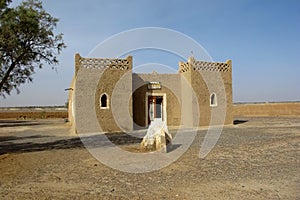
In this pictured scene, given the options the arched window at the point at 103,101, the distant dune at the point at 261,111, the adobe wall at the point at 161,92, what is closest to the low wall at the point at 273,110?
the distant dune at the point at 261,111

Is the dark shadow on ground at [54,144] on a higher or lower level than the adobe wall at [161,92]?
lower

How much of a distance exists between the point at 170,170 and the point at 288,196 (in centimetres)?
290

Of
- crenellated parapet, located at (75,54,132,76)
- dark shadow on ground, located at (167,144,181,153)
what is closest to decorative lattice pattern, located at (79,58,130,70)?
crenellated parapet, located at (75,54,132,76)

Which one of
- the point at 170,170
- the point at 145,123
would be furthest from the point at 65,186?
the point at 145,123

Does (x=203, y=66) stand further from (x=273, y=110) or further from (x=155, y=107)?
(x=273, y=110)

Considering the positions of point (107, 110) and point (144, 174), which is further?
point (107, 110)

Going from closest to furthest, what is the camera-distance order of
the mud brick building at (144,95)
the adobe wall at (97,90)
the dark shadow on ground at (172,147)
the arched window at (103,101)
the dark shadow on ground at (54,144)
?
the dark shadow on ground at (172,147) → the dark shadow on ground at (54,144) → the adobe wall at (97,90) → the mud brick building at (144,95) → the arched window at (103,101)

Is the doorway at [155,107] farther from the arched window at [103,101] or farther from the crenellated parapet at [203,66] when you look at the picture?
the arched window at [103,101]

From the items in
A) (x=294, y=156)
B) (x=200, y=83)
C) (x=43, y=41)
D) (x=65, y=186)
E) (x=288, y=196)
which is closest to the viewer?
(x=288, y=196)

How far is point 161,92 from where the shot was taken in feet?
67.2

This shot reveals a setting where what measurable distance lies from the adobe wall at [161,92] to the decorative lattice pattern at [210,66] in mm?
2080

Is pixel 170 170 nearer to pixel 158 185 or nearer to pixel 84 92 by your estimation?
pixel 158 185

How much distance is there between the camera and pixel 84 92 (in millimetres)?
16641

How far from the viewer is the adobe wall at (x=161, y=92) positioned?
19906 millimetres
